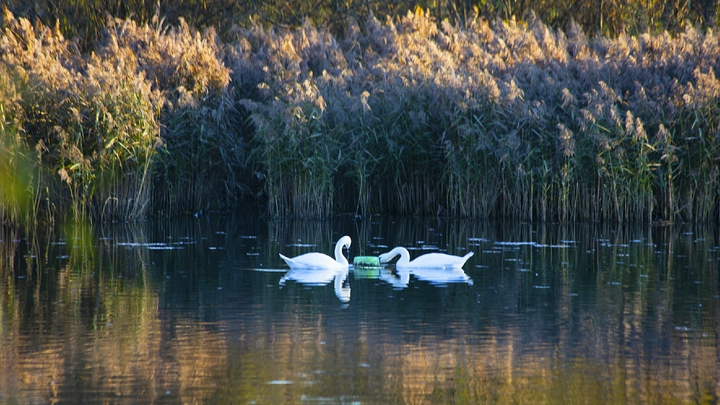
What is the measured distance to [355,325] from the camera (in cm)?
832

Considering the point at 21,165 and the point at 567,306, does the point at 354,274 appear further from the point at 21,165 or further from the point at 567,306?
the point at 21,165

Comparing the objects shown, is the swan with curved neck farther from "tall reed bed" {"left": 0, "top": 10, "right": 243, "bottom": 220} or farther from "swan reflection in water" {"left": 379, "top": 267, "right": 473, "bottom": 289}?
"tall reed bed" {"left": 0, "top": 10, "right": 243, "bottom": 220}

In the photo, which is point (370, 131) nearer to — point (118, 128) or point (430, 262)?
point (118, 128)

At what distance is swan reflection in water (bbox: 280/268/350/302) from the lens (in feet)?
34.3

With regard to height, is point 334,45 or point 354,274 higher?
point 334,45

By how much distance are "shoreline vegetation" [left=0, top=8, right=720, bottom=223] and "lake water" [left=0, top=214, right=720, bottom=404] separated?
261cm

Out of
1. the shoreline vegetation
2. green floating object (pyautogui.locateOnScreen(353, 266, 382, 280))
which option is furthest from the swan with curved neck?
the shoreline vegetation

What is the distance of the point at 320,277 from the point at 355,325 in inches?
118

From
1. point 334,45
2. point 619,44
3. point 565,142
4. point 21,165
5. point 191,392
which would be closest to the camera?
point 191,392

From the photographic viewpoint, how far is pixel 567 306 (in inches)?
371

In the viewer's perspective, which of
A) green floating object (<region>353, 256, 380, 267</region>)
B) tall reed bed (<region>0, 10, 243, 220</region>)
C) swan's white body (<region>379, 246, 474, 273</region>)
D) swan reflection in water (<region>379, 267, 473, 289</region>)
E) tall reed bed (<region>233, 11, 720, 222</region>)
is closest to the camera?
swan reflection in water (<region>379, 267, 473, 289</region>)

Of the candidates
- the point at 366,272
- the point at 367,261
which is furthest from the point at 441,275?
the point at 367,261

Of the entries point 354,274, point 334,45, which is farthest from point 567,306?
point 334,45

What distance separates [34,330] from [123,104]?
9398mm
